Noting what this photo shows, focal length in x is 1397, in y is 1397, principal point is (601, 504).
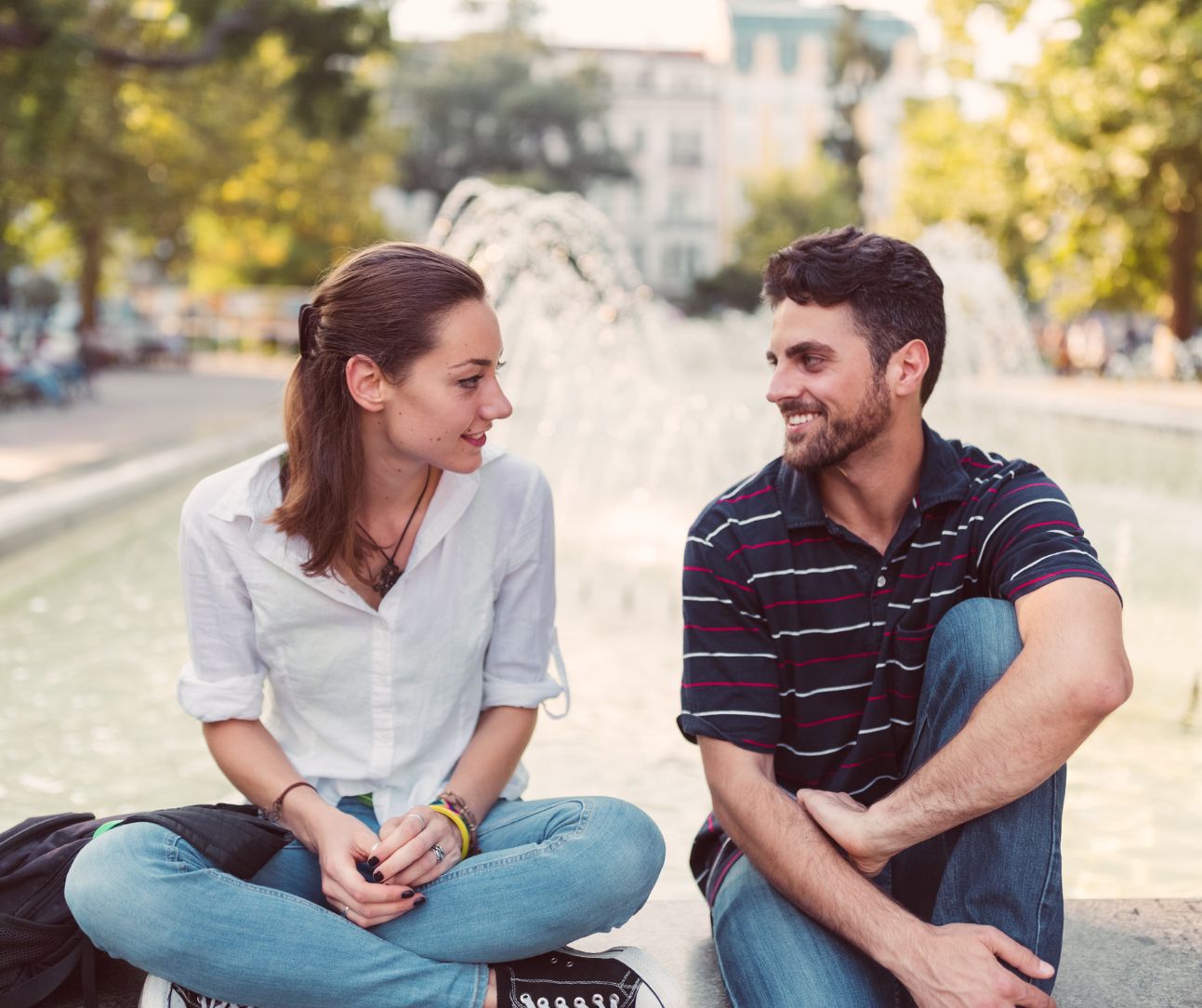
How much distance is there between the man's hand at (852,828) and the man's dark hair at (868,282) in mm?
704

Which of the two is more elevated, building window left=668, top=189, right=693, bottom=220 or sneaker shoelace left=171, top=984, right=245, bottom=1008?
building window left=668, top=189, right=693, bottom=220

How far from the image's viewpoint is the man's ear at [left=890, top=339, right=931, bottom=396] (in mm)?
2318

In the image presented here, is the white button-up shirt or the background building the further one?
the background building

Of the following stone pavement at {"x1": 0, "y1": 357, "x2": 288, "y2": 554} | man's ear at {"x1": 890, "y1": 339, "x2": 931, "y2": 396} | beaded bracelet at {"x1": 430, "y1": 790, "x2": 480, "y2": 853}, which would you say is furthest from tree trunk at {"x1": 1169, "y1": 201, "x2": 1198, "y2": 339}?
beaded bracelet at {"x1": 430, "y1": 790, "x2": 480, "y2": 853}

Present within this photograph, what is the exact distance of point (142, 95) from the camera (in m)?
24.7

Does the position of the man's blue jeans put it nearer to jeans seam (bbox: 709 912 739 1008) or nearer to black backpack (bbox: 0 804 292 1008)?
jeans seam (bbox: 709 912 739 1008)

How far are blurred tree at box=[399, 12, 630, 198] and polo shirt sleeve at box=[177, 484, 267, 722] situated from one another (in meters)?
45.2

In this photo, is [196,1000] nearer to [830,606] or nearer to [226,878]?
[226,878]

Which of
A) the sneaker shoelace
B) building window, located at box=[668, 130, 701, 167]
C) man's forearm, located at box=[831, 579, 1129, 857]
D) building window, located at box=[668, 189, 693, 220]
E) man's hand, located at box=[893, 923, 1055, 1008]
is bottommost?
the sneaker shoelace

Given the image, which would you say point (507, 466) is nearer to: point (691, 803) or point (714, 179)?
point (691, 803)

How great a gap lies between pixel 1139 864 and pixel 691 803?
44.6 inches

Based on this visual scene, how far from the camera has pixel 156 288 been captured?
49.5 m

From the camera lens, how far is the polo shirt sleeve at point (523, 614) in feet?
8.00

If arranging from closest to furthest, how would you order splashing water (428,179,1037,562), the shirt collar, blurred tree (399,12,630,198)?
the shirt collar < splashing water (428,179,1037,562) < blurred tree (399,12,630,198)
